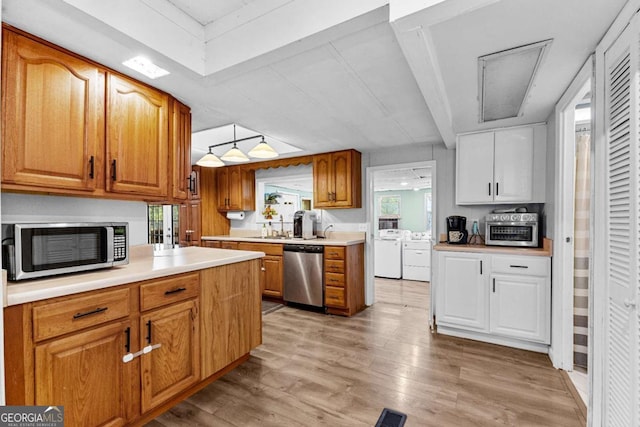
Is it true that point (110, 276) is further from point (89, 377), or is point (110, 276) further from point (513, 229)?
point (513, 229)

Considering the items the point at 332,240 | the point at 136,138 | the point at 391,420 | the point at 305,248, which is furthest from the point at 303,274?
the point at 391,420

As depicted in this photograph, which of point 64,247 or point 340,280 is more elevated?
point 64,247

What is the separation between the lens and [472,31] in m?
1.46

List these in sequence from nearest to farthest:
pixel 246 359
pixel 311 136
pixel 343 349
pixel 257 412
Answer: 1. pixel 257 412
2. pixel 246 359
3. pixel 343 349
4. pixel 311 136

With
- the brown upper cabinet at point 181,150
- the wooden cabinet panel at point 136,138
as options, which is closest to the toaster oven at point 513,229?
the brown upper cabinet at point 181,150

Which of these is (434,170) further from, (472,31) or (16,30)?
(16,30)

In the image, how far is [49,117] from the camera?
1649 mm

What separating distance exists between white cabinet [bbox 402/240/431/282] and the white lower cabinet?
8.19 feet

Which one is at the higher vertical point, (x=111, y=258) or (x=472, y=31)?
(x=472, y=31)

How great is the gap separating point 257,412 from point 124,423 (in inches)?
28.0

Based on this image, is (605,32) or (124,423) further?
(124,423)

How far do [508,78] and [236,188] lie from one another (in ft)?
13.7

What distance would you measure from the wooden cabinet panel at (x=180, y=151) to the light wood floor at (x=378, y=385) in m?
1.48

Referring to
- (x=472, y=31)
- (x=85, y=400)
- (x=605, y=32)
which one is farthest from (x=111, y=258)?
(x=605, y=32)
